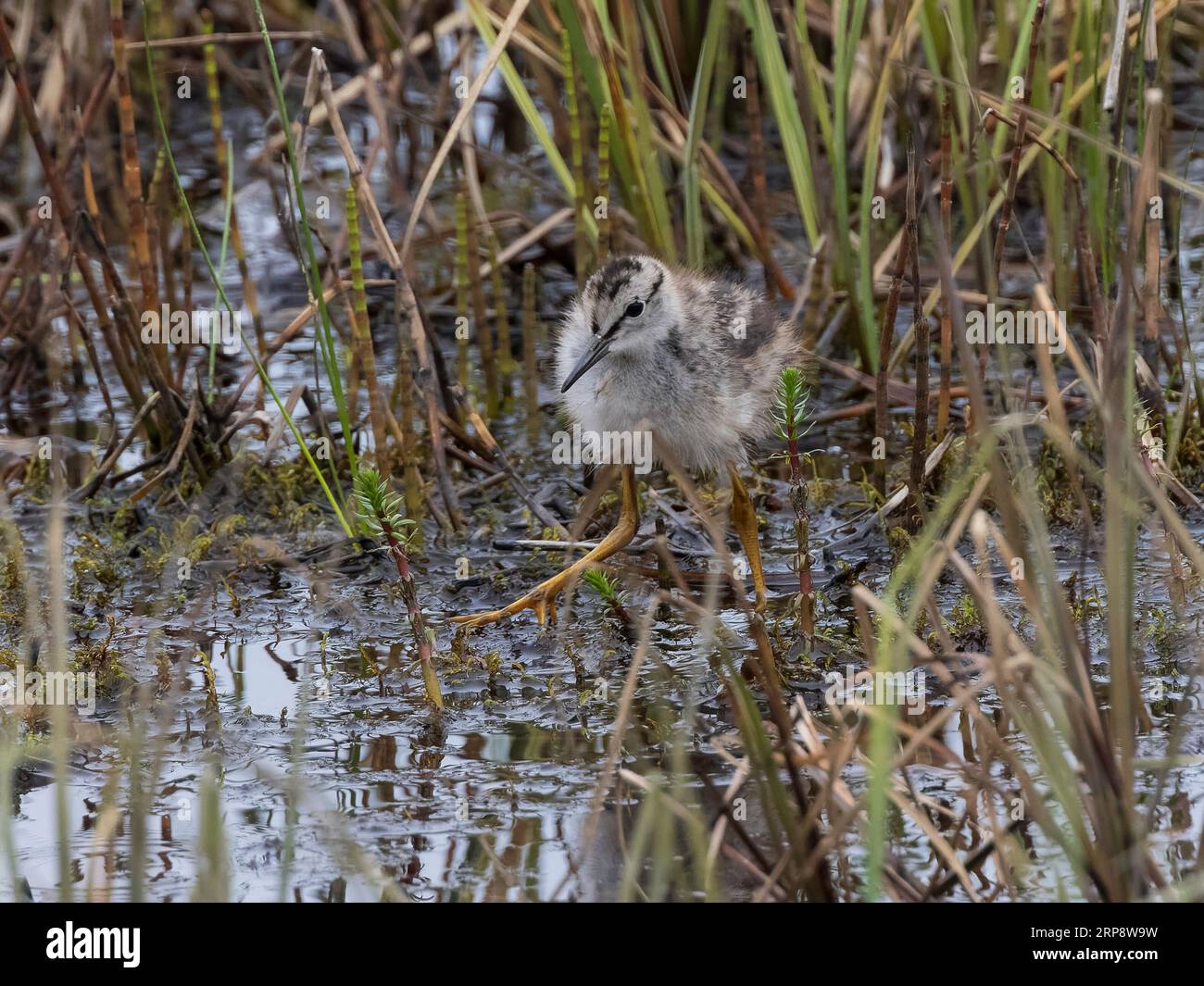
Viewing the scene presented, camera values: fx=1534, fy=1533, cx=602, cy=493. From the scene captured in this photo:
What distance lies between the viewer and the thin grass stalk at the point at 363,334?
4.21m

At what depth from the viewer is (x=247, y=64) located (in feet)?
27.9

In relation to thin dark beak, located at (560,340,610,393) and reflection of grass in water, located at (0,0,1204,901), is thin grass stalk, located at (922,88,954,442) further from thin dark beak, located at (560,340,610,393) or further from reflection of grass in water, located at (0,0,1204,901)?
thin dark beak, located at (560,340,610,393)

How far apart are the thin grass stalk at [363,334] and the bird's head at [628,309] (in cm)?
64

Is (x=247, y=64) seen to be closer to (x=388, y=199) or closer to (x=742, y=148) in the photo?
(x=388, y=199)

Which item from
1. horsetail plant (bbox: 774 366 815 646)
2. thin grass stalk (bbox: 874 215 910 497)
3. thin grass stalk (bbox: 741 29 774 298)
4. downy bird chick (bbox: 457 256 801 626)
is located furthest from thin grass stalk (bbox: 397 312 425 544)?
thin grass stalk (bbox: 741 29 774 298)

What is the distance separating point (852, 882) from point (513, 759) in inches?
36.2

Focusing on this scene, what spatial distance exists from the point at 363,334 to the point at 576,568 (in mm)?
997

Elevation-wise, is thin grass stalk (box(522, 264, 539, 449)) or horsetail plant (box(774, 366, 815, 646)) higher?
thin grass stalk (box(522, 264, 539, 449))

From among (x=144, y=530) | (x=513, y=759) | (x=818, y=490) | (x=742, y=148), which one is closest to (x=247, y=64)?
(x=742, y=148)

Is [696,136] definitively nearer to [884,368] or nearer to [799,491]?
[884,368]

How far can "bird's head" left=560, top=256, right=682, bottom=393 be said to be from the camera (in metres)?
3.98

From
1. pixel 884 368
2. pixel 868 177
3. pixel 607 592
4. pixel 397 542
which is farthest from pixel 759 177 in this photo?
pixel 397 542

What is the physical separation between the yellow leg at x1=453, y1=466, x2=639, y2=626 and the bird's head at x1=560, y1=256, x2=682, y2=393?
0.33 metres

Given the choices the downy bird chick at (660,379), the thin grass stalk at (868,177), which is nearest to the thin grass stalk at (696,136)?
the thin grass stalk at (868,177)
